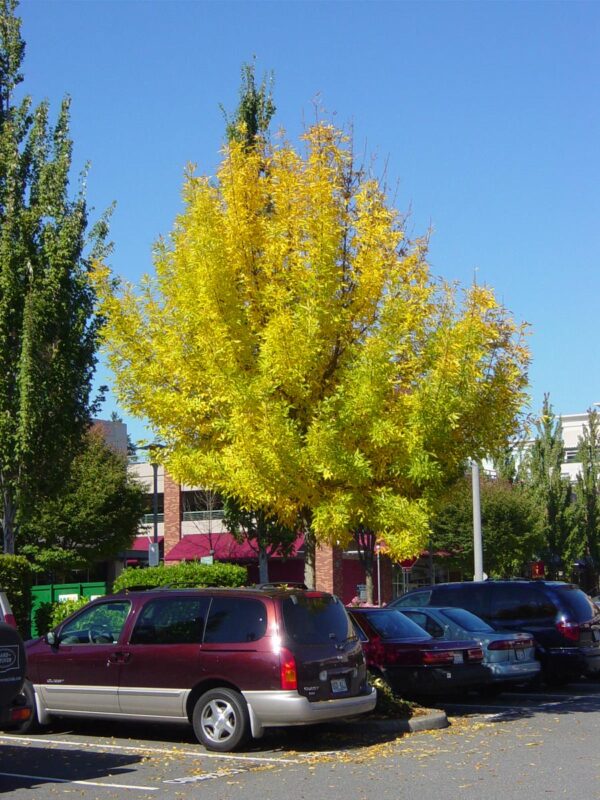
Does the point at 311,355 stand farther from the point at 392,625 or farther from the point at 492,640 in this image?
the point at 492,640

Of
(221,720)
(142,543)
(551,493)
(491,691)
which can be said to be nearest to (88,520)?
(142,543)

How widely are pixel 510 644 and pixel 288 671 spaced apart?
5.93 metres

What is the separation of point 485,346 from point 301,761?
5.96 m

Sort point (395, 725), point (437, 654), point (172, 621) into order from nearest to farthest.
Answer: point (172, 621) → point (395, 725) → point (437, 654)

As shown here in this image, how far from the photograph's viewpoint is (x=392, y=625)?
15117mm

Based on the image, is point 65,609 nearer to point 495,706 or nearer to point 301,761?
point 495,706

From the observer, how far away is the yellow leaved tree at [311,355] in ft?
41.5

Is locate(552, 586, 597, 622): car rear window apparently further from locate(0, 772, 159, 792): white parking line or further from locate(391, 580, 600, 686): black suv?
locate(0, 772, 159, 792): white parking line

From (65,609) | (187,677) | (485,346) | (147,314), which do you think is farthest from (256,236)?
(65,609)

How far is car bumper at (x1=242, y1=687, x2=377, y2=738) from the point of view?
10984mm

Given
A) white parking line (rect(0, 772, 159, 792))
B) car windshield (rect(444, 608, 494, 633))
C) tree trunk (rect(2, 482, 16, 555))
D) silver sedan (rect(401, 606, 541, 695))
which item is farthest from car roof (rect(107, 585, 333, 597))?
tree trunk (rect(2, 482, 16, 555))

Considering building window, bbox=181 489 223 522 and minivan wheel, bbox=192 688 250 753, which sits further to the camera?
building window, bbox=181 489 223 522

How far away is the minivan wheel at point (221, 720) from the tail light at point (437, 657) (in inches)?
158

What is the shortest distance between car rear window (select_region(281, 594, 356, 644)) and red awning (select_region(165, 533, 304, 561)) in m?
35.3
